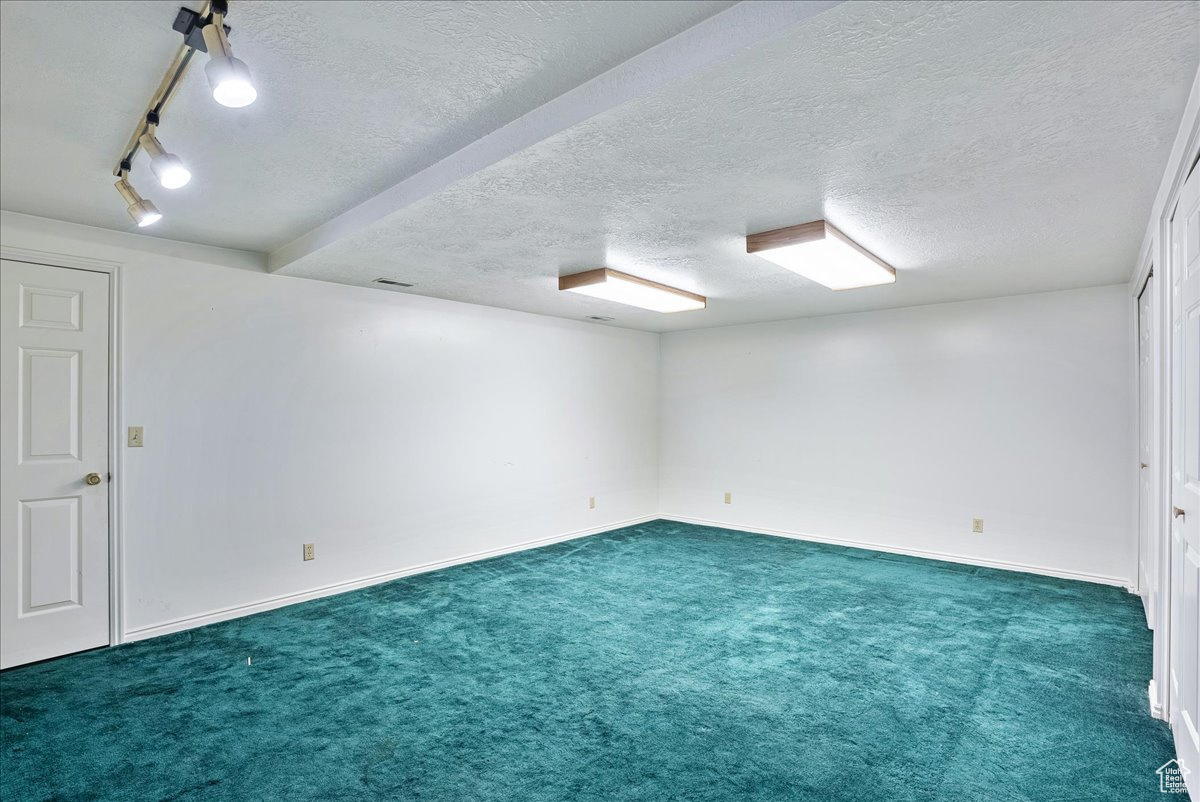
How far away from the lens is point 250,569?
388 cm

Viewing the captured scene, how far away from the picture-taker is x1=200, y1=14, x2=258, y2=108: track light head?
1.39 meters

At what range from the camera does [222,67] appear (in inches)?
54.5

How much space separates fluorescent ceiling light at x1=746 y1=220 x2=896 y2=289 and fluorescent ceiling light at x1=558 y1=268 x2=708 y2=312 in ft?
3.44

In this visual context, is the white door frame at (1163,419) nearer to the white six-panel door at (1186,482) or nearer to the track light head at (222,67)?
the white six-panel door at (1186,482)

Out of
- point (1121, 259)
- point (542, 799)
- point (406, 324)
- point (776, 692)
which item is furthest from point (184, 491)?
point (1121, 259)

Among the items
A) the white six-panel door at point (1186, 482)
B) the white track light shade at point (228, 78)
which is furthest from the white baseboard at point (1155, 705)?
the white track light shade at point (228, 78)

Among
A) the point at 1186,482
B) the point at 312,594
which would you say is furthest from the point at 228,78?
the point at 312,594

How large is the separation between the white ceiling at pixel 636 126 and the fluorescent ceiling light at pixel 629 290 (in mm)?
451

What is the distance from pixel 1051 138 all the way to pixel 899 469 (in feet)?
12.7

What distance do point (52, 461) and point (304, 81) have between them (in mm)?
2765

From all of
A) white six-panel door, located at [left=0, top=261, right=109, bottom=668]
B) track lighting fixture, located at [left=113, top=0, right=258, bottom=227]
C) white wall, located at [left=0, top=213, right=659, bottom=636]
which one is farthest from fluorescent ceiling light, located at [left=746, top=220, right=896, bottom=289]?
white six-panel door, located at [left=0, top=261, right=109, bottom=668]

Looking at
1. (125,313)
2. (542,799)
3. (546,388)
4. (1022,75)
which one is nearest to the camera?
(1022,75)

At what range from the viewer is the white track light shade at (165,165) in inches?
76.0

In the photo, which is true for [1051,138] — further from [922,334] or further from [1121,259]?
[922,334]
